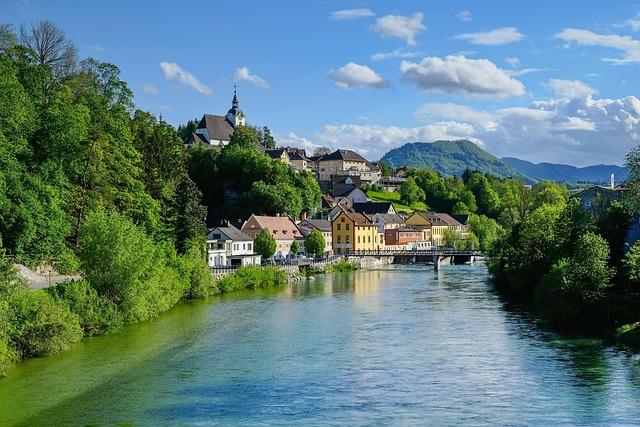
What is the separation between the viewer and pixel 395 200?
6422 inches

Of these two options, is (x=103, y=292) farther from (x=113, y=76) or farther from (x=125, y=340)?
→ (x=113, y=76)

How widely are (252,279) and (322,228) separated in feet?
138

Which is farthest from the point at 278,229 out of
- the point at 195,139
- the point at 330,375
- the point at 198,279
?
the point at 330,375

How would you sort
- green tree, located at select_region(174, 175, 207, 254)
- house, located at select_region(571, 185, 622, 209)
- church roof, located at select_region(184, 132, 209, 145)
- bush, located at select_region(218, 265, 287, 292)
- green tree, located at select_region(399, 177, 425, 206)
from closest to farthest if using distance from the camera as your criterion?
house, located at select_region(571, 185, 622, 209) < green tree, located at select_region(174, 175, 207, 254) < bush, located at select_region(218, 265, 287, 292) < church roof, located at select_region(184, 132, 209, 145) < green tree, located at select_region(399, 177, 425, 206)

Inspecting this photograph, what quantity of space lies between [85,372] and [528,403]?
16.4m

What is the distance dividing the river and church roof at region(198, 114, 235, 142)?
3839 inches

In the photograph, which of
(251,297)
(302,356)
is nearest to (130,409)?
(302,356)

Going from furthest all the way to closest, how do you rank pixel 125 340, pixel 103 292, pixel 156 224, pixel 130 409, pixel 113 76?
1. pixel 113 76
2. pixel 156 224
3. pixel 103 292
4. pixel 125 340
5. pixel 130 409

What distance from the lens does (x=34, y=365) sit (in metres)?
30.4

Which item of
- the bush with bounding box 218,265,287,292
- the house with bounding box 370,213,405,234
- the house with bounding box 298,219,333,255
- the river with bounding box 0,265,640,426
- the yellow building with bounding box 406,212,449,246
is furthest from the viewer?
the yellow building with bounding box 406,212,449,246

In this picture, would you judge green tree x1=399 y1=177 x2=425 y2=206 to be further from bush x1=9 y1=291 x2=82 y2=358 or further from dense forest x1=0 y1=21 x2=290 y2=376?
bush x1=9 y1=291 x2=82 y2=358

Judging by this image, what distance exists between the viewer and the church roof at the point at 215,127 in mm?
141375

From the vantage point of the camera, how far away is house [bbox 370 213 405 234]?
126m

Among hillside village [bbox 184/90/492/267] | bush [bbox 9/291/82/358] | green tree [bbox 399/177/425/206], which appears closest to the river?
bush [bbox 9/291/82/358]
